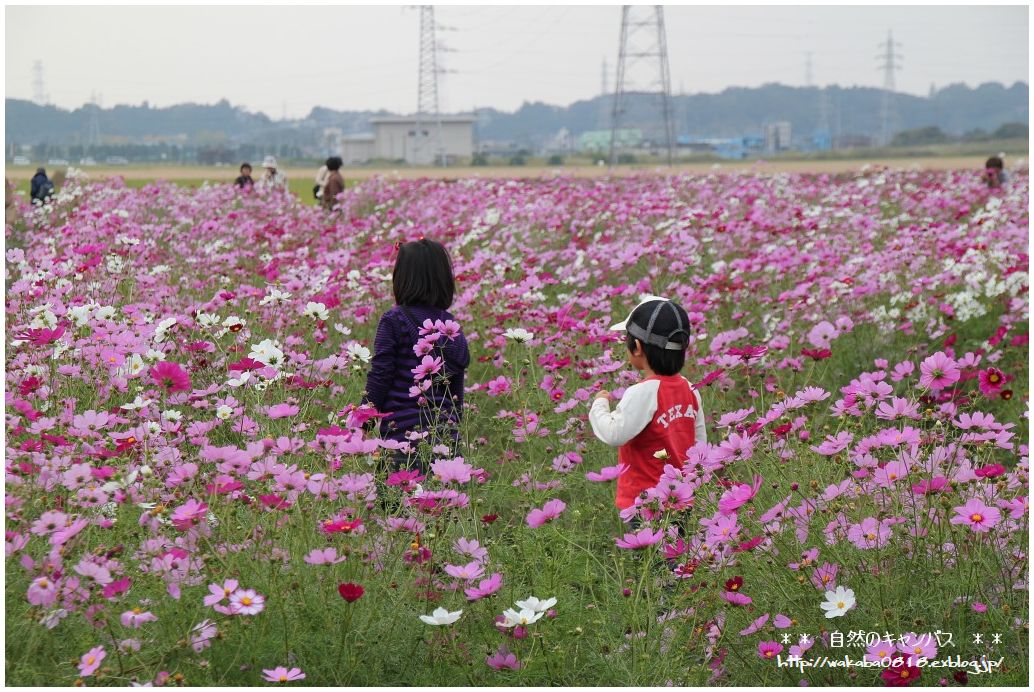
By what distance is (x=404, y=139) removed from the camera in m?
75.2

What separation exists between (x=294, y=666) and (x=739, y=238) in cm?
581

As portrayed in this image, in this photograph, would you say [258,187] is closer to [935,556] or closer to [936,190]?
[936,190]

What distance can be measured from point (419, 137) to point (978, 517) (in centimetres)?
7177

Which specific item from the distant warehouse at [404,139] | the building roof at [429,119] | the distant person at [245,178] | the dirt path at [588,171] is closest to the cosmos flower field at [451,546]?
the distant person at [245,178]

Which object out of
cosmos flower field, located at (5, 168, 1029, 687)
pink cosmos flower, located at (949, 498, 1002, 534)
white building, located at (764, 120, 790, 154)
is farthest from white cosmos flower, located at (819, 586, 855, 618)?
white building, located at (764, 120, 790, 154)

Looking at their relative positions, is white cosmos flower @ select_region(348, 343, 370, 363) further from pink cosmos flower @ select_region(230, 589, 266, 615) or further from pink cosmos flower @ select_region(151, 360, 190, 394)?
pink cosmos flower @ select_region(230, 589, 266, 615)

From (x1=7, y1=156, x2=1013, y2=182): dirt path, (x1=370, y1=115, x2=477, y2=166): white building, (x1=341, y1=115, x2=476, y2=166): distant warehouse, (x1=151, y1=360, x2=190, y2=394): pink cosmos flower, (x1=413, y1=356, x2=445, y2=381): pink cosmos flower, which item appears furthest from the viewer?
(x1=341, y1=115, x2=476, y2=166): distant warehouse

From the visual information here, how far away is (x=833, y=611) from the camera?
6.60 ft

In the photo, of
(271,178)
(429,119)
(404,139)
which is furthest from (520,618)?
(429,119)

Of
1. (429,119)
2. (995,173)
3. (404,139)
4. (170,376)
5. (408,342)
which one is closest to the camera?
(170,376)

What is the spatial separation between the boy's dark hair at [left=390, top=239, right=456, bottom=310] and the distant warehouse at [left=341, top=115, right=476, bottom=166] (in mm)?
69677

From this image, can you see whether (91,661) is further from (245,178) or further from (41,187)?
(41,187)

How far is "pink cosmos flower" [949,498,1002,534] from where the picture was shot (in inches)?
79.9

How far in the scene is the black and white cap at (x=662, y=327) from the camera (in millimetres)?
2902
